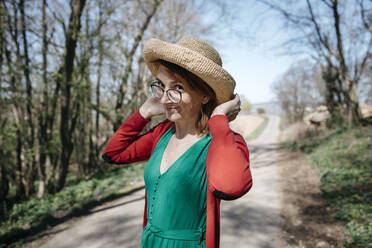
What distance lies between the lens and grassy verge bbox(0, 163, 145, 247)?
4.37m

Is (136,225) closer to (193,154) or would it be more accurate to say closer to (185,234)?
(185,234)

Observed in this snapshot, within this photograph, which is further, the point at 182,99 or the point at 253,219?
the point at 253,219

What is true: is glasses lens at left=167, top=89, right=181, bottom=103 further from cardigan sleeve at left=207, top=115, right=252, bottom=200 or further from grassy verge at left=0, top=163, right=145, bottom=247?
grassy verge at left=0, top=163, right=145, bottom=247

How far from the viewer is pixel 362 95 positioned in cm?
1872

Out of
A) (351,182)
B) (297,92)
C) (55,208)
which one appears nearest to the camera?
(55,208)

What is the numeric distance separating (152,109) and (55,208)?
187 inches

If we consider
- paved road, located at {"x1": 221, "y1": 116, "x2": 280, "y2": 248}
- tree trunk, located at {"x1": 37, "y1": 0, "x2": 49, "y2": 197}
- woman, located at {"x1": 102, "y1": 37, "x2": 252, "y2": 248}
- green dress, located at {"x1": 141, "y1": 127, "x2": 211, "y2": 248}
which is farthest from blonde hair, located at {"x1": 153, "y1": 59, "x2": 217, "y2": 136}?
tree trunk, located at {"x1": 37, "y1": 0, "x2": 49, "y2": 197}

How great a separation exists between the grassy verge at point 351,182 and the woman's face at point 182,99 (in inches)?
135

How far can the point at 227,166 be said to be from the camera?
1.08 meters

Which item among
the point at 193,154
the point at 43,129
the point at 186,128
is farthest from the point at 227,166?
the point at 43,129

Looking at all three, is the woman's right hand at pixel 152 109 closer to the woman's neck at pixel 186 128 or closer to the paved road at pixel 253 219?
the woman's neck at pixel 186 128

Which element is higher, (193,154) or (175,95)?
(175,95)

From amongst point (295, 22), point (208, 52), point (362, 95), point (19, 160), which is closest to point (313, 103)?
point (362, 95)

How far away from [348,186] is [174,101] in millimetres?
5603
